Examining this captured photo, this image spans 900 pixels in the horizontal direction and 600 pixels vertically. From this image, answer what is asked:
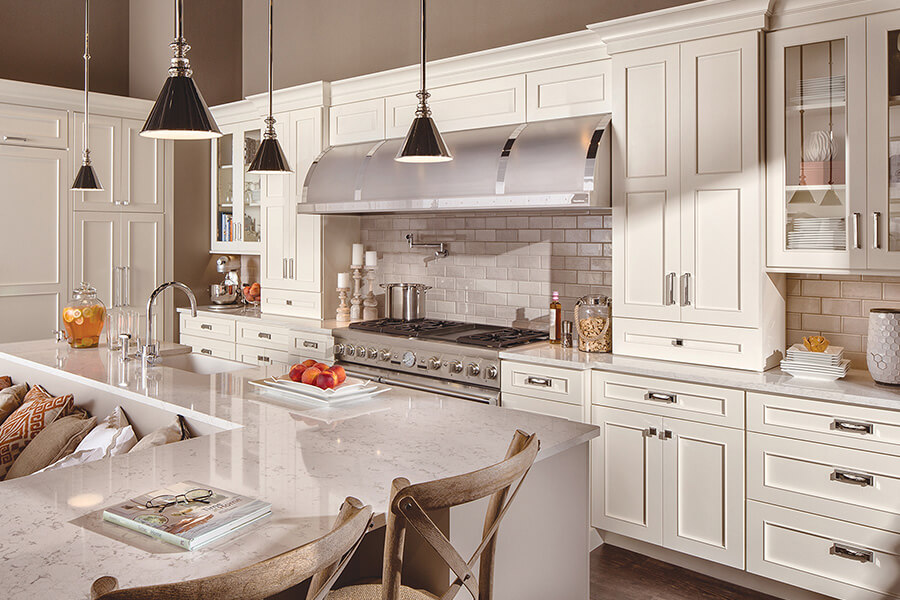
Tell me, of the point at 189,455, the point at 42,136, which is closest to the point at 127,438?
the point at 189,455

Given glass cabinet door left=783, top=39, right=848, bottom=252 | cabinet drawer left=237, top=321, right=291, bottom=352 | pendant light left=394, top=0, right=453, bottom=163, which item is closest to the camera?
pendant light left=394, top=0, right=453, bottom=163

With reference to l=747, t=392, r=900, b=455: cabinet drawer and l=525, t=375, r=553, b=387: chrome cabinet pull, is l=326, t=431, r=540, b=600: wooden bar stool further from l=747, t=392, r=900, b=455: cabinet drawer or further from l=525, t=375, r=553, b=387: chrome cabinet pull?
l=525, t=375, r=553, b=387: chrome cabinet pull

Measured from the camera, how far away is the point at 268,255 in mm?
5387

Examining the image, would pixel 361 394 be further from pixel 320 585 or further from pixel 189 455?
pixel 320 585

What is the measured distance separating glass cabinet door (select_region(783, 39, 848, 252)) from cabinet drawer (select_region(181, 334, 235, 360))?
3968 mm

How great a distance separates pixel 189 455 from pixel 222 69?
5.14m

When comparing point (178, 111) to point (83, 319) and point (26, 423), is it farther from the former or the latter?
point (83, 319)

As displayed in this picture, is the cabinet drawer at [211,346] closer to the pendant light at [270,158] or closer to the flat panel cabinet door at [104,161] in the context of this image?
the flat panel cabinet door at [104,161]

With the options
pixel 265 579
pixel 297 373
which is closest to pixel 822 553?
pixel 297 373

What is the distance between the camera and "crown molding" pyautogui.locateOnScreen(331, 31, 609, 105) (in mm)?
3643

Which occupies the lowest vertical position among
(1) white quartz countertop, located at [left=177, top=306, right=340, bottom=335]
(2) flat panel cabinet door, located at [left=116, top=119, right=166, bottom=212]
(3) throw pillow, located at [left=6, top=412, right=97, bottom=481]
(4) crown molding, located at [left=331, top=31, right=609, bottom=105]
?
(3) throw pillow, located at [left=6, top=412, right=97, bottom=481]

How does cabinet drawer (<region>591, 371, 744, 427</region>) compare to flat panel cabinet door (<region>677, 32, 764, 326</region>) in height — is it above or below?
below

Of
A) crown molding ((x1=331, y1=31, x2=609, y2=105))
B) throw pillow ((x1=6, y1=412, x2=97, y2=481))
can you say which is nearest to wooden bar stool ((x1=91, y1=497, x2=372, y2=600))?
throw pillow ((x1=6, y1=412, x2=97, y2=481))

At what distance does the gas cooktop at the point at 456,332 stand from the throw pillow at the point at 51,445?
1829 mm
